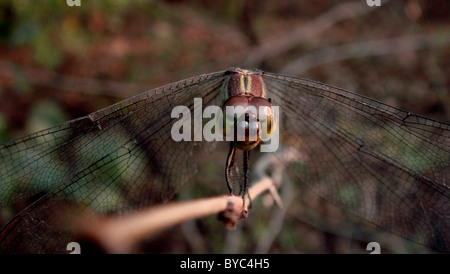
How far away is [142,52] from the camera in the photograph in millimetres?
4000

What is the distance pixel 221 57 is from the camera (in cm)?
416

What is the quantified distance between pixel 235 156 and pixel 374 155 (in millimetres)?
784

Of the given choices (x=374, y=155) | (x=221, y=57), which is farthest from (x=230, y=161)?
(x=221, y=57)

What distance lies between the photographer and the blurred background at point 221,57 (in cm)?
318

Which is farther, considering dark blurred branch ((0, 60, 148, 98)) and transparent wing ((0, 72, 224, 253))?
dark blurred branch ((0, 60, 148, 98))

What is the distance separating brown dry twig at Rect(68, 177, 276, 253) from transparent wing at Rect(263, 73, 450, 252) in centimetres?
41

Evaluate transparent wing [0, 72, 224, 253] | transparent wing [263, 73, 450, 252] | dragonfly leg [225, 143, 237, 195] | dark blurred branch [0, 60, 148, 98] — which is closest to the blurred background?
dark blurred branch [0, 60, 148, 98]

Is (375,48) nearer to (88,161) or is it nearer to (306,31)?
(306,31)

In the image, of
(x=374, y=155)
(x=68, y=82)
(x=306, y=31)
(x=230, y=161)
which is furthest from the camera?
(x=306, y=31)

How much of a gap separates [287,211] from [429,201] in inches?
61.0

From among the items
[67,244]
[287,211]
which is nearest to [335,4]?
[287,211]

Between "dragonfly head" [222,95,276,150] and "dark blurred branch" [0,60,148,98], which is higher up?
"dark blurred branch" [0,60,148,98]

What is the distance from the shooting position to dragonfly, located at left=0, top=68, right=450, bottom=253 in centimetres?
163

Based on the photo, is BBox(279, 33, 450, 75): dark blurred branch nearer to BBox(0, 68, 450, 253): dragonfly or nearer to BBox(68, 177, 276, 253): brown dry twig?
BBox(0, 68, 450, 253): dragonfly
